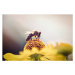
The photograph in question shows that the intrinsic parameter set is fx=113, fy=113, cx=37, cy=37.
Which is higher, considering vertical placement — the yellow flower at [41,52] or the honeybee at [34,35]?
the honeybee at [34,35]

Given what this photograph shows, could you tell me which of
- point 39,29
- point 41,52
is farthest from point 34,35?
point 41,52

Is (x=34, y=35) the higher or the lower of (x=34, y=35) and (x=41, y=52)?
the higher

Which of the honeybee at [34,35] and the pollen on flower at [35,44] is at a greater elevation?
the honeybee at [34,35]

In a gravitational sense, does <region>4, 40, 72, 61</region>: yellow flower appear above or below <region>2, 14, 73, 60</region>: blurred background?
below

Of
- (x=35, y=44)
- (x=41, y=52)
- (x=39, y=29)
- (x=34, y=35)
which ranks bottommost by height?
(x=41, y=52)

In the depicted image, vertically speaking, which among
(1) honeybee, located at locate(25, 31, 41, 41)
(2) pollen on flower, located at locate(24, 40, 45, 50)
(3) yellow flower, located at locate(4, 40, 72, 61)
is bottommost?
(3) yellow flower, located at locate(4, 40, 72, 61)

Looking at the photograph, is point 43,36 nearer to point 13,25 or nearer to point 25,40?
point 25,40

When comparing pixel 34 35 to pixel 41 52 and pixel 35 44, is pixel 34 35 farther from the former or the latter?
pixel 41 52

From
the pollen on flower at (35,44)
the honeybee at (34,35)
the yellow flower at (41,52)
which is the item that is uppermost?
the honeybee at (34,35)

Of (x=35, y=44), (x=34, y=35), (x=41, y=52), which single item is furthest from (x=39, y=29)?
(x=41, y=52)
